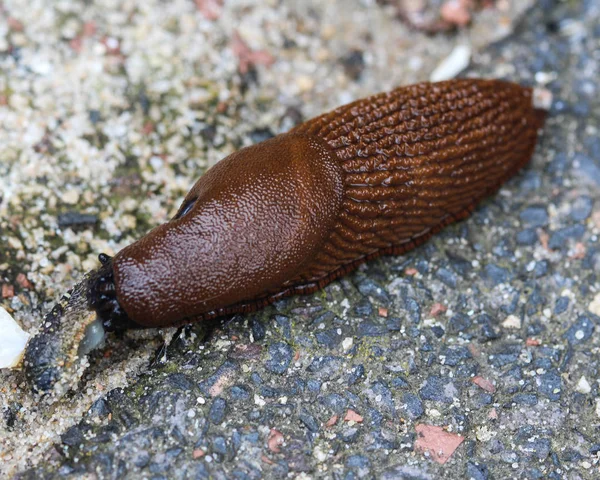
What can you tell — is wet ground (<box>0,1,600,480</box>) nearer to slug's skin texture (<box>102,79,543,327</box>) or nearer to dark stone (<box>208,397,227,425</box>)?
dark stone (<box>208,397,227,425</box>)

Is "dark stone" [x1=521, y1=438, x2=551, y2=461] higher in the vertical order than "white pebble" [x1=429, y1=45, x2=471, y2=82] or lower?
lower

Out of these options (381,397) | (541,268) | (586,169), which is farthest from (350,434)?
(586,169)

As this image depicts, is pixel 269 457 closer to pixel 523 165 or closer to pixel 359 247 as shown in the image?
pixel 359 247

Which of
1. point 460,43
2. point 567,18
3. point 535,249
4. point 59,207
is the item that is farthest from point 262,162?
point 567,18

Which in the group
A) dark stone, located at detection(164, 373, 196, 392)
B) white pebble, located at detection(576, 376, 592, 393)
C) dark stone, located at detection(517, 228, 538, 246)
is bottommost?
white pebble, located at detection(576, 376, 592, 393)

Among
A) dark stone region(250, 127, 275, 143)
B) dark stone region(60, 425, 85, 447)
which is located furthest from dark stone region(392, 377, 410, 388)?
dark stone region(250, 127, 275, 143)

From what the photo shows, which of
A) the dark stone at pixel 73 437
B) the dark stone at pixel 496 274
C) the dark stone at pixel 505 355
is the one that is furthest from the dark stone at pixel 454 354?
the dark stone at pixel 73 437

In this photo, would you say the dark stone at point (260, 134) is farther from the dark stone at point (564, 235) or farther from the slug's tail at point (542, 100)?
the dark stone at point (564, 235)
